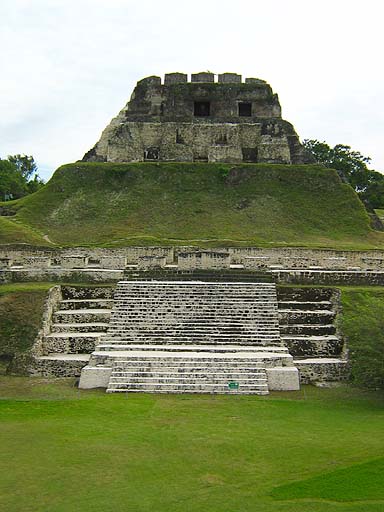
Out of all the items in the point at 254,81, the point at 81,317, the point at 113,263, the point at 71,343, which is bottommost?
the point at 71,343

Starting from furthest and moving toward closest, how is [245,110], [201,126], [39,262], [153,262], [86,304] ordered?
[245,110], [201,126], [39,262], [153,262], [86,304]

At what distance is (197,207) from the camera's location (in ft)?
83.9

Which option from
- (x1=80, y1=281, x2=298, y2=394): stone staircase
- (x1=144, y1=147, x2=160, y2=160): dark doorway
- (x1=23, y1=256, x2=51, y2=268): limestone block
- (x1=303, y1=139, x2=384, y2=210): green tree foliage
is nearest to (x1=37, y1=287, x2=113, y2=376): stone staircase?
(x1=80, y1=281, x2=298, y2=394): stone staircase

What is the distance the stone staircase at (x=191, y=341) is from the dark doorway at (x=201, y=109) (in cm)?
Result: 1829

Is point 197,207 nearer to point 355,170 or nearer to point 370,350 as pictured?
point 370,350

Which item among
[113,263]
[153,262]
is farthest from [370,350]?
[113,263]

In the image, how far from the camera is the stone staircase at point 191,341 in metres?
11.0

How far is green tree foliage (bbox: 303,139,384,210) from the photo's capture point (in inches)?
1591

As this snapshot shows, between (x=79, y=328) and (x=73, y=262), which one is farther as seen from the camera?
(x=73, y=262)

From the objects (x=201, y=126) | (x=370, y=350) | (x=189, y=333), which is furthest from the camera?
(x=201, y=126)

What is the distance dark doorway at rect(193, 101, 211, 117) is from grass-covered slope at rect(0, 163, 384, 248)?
4.89 meters

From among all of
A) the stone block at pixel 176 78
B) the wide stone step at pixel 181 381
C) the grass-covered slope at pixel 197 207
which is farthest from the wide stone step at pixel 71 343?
the stone block at pixel 176 78

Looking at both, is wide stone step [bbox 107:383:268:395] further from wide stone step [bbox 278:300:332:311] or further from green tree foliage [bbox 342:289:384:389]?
wide stone step [bbox 278:300:332:311]

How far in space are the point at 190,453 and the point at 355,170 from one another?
4023 cm
